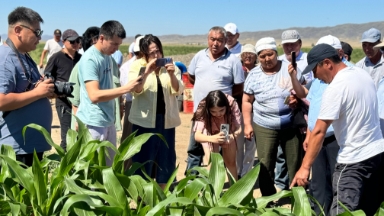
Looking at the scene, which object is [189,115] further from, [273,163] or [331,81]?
[331,81]

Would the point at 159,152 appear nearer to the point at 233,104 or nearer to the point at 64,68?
the point at 233,104

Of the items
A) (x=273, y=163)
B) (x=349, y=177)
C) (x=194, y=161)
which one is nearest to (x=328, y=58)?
(x=349, y=177)

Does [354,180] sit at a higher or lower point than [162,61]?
lower

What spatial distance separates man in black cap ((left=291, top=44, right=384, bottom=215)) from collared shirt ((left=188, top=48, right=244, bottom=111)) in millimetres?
2072

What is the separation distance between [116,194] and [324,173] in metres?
2.65

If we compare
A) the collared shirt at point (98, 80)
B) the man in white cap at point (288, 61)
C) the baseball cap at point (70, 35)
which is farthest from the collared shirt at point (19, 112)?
the baseball cap at point (70, 35)

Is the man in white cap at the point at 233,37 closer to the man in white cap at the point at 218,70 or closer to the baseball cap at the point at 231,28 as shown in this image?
the baseball cap at the point at 231,28

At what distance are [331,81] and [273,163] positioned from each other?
187 cm

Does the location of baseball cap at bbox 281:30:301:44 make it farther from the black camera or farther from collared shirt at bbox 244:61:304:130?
the black camera

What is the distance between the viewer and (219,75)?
6051 millimetres

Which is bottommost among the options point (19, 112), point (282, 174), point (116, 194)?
point (282, 174)

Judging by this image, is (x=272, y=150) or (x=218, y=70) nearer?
(x=272, y=150)

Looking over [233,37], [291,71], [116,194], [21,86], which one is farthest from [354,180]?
[233,37]

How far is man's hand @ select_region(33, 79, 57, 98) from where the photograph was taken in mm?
3885
